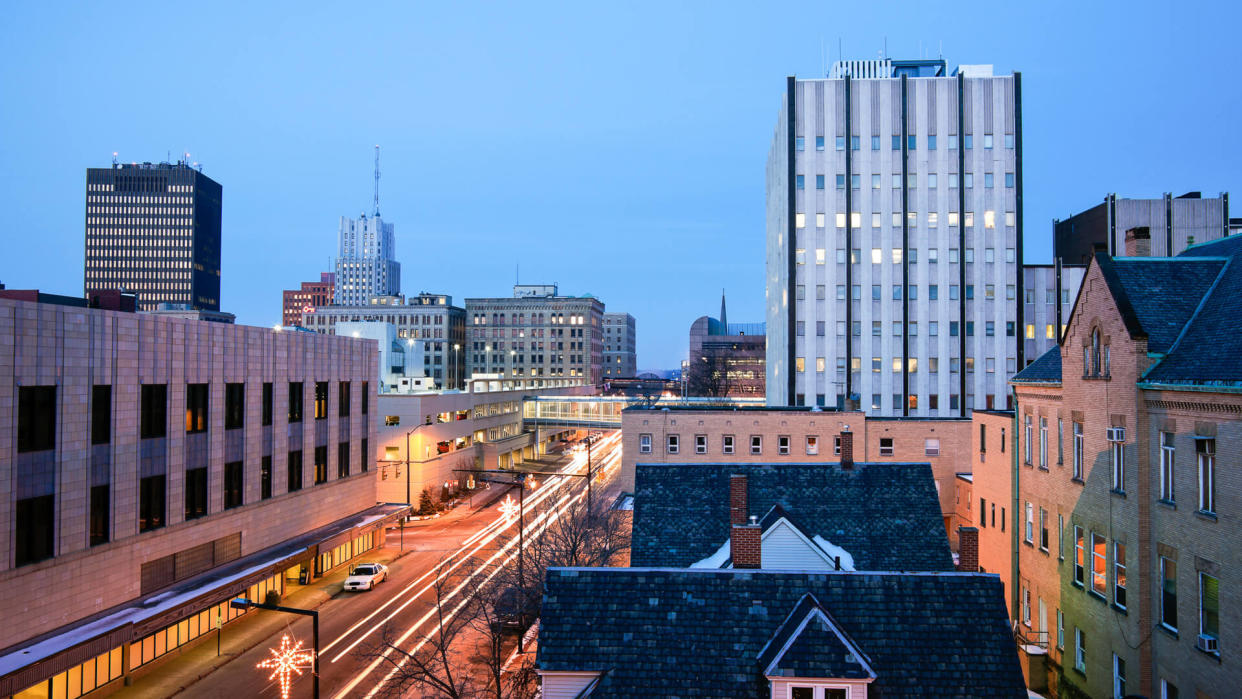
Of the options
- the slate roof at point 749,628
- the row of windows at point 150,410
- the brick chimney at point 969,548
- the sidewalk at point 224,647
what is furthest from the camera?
the sidewalk at point 224,647

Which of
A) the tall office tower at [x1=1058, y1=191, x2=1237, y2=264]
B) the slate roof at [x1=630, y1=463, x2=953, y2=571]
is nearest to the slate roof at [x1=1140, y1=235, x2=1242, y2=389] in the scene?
the slate roof at [x1=630, y1=463, x2=953, y2=571]

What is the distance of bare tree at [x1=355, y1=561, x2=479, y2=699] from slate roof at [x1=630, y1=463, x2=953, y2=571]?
783cm

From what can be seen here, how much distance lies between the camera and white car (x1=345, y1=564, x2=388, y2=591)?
3972 cm

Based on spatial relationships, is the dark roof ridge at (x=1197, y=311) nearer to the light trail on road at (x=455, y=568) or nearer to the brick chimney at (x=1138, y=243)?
the brick chimney at (x=1138, y=243)

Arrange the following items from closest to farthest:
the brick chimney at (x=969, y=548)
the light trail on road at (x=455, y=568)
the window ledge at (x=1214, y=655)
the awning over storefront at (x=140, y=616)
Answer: the window ledge at (x=1214, y=655) < the brick chimney at (x=969, y=548) < the awning over storefront at (x=140, y=616) < the light trail on road at (x=455, y=568)

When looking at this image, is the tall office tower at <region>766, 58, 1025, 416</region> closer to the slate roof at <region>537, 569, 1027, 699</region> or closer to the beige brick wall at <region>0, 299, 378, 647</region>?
the beige brick wall at <region>0, 299, 378, 647</region>

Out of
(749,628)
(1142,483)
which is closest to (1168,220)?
(1142,483)

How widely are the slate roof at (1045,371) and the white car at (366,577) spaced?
3477cm

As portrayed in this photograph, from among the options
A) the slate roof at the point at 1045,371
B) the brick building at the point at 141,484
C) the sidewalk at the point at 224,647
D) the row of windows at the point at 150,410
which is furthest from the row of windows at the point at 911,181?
the sidewalk at the point at 224,647

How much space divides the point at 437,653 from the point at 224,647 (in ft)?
34.6

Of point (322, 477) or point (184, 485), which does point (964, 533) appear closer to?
point (184, 485)

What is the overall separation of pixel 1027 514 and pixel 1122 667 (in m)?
8.74

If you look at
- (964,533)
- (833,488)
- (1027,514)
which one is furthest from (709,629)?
(1027,514)

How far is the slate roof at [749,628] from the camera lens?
52.9ft
